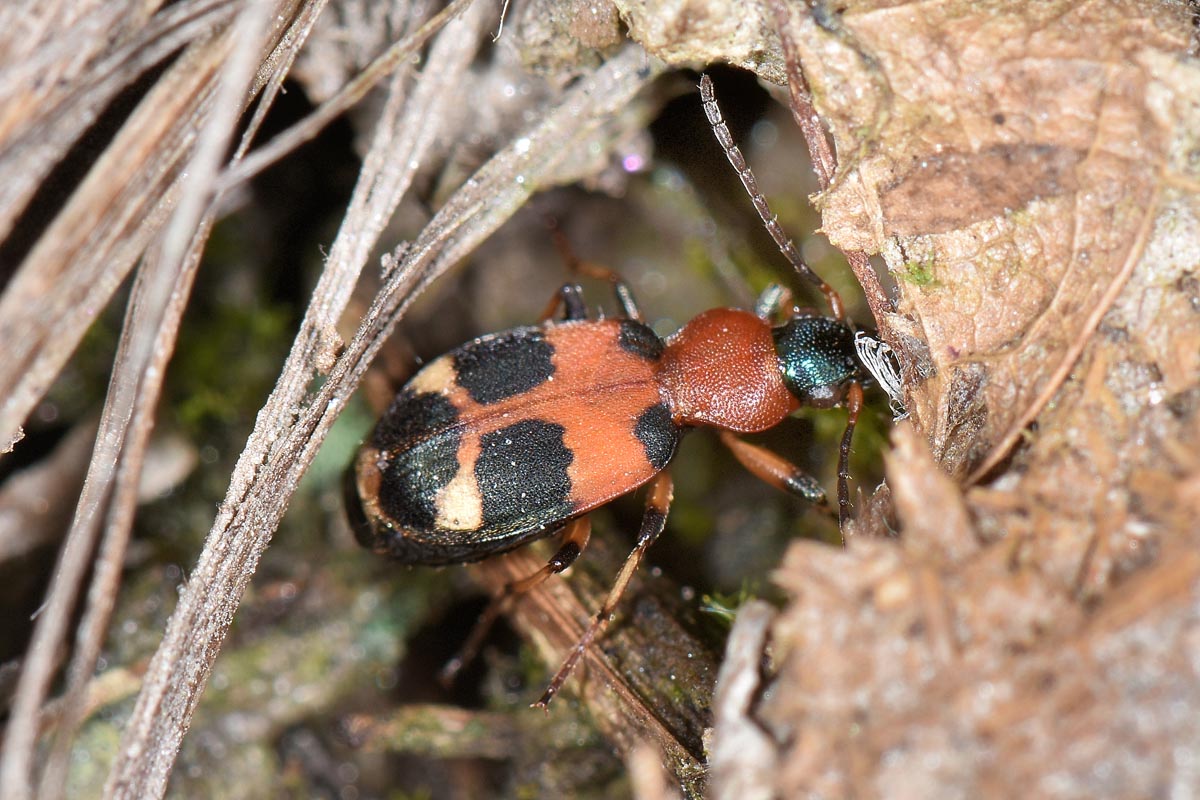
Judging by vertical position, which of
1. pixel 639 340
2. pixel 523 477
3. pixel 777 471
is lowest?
pixel 777 471

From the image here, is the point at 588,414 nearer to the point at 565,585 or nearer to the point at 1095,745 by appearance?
the point at 565,585

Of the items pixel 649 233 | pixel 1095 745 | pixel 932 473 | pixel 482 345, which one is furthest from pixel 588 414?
pixel 1095 745

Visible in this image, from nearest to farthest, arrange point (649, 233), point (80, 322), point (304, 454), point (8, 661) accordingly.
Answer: point (80, 322) → point (304, 454) → point (8, 661) → point (649, 233)

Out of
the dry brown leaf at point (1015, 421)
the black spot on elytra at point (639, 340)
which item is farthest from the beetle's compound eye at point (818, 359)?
the dry brown leaf at point (1015, 421)

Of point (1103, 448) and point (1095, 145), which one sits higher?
point (1095, 145)

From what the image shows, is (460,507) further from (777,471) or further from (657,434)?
(777,471)

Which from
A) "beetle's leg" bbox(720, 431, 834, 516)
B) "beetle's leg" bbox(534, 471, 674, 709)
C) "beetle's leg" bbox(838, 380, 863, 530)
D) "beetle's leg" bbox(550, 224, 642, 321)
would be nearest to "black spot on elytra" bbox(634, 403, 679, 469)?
"beetle's leg" bbox(534, 471, 674, 709)

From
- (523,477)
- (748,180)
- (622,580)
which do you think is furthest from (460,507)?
(748,180)
